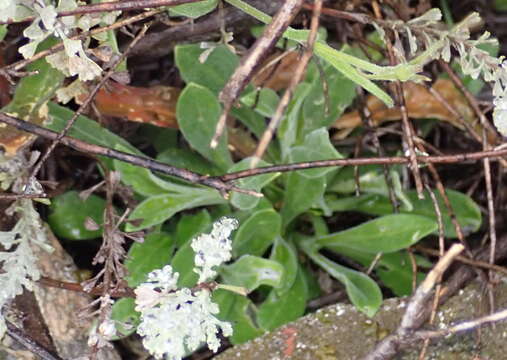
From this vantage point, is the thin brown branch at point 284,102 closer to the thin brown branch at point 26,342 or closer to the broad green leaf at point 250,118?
the thin brown branch at point 26,342

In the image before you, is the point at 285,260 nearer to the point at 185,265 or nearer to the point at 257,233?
the point at 257,233

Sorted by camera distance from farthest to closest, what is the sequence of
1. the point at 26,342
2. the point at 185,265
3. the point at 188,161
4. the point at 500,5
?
the point at 500,5 < the point at 188,161 < the point at 185,265 < the point at 26,342

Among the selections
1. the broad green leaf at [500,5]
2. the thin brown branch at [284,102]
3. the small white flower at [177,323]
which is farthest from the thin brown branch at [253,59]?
the broad green leaf at [500,5]

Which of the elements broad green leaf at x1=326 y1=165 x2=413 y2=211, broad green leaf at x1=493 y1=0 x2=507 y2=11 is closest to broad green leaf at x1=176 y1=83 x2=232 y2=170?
broad green leaf at x1=326 y1=165 x2=413 y2=211

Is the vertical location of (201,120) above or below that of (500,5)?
below

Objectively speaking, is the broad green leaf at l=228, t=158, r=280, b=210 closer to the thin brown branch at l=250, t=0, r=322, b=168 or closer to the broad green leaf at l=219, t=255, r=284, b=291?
the broad green leaf at l=219, t=255, r=284, b=291

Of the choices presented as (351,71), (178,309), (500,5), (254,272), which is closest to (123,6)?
(351,71)
